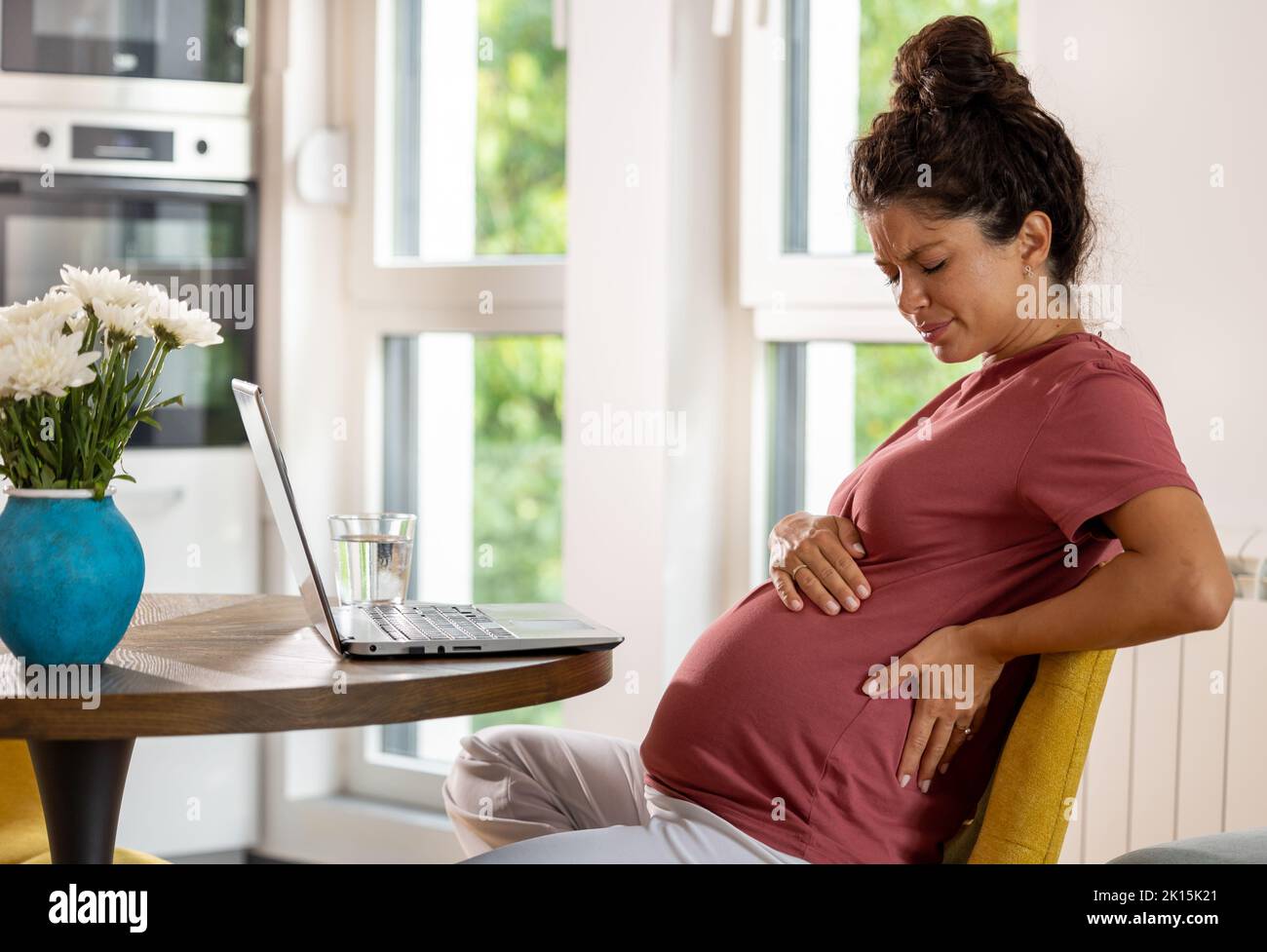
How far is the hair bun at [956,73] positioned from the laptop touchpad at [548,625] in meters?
0.65

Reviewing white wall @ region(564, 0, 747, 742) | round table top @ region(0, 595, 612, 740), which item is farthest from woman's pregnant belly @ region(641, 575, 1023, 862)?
white wall @ region(564, 0, 747, 742)

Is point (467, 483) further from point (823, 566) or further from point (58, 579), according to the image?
point (58, 579)

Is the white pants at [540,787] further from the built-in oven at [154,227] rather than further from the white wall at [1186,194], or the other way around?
the built-in oven at [154,227]

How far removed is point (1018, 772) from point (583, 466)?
1.31 metres

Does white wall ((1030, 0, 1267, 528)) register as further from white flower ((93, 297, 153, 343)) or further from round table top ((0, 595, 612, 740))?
white flower ((93, 297, 153, 343))

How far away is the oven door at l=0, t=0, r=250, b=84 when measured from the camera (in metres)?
2.77

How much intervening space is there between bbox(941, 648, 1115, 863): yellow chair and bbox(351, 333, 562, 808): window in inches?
64.8

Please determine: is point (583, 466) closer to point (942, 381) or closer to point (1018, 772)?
point (942, 381)

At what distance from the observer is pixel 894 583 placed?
4.93 feet

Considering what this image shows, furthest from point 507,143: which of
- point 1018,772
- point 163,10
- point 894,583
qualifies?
point 1018,772

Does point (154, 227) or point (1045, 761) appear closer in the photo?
A: point (1045, 761)

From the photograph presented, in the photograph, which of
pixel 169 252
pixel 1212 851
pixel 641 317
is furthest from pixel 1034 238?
pixel 169 252

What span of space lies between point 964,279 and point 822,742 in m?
0.49

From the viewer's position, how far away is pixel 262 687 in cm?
127
